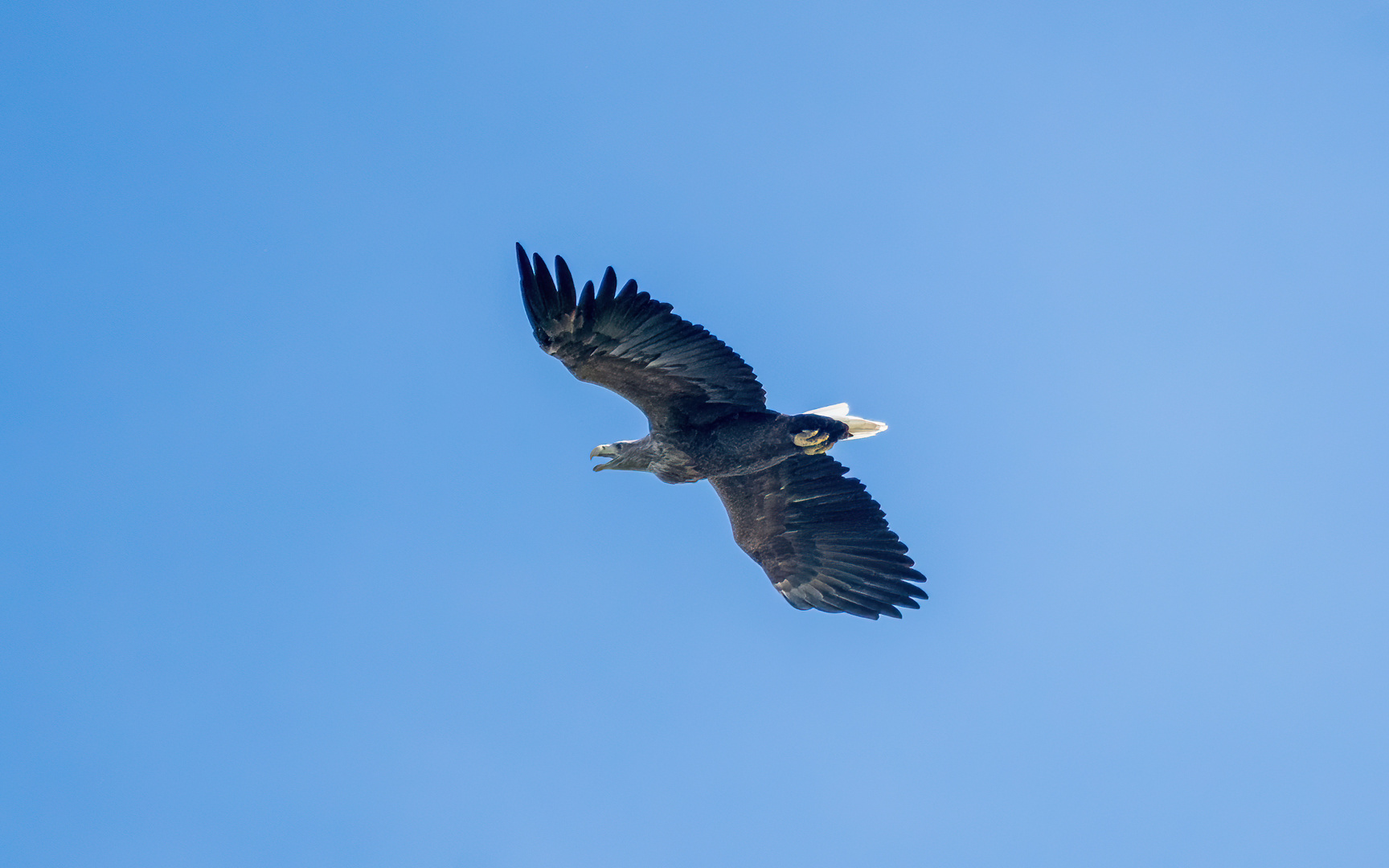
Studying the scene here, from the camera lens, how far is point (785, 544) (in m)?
10.2

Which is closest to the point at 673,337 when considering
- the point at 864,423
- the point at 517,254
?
the point at 517,254

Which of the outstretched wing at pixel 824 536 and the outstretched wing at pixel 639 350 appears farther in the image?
the outstretched wing at pixel 824 536

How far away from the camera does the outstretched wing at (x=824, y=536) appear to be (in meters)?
9.80

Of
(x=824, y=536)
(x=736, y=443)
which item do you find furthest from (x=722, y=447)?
(x=824, y=536)

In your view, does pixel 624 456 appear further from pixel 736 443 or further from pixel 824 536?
pixel 824 536

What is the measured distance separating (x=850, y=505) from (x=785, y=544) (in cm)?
71

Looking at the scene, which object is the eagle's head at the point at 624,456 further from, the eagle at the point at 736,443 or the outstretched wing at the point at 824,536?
the outstretched wing at the point at 824,536

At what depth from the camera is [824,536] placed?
9.99m

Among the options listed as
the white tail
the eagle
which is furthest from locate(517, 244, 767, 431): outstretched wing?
the white tail

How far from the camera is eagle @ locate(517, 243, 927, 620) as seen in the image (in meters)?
8.27

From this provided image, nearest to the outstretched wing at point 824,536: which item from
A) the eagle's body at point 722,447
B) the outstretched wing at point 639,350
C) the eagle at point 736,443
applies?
the eagle at point 736,443

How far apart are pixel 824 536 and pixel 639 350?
2553 millimetres

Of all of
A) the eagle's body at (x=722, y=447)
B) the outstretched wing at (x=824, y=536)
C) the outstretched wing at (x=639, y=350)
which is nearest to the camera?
the outstretched wing at (x=639, y=350)

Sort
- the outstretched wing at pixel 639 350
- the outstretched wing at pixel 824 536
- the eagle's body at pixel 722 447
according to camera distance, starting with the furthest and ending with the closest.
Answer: the outstretched wing at pixel 824 536, the eagle's body at pixel 722 447, the outstretched wing at pixel 639 350
